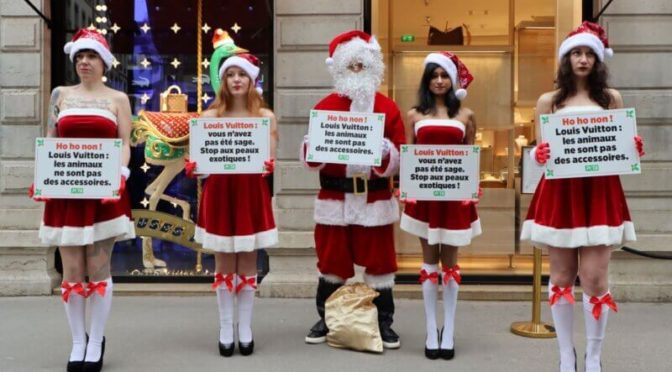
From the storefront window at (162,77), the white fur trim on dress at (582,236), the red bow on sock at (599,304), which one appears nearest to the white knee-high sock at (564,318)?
the red bow on sock at (599,304)

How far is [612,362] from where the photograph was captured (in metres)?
4.87

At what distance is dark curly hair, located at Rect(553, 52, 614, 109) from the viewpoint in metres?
4.18

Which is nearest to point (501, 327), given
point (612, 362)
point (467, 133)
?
point (612, 362)

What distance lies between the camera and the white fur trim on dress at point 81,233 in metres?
4.45

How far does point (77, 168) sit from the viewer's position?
446 centimetres

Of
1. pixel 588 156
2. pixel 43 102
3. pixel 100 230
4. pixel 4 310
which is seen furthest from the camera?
pixel 43 102

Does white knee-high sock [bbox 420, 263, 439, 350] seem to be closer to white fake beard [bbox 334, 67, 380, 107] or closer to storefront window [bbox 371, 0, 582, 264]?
white fake beard [bbox 334, 67, 380, 107]

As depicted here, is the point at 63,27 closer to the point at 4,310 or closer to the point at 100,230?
the point at 4,310

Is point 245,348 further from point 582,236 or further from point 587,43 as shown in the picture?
point 587,43

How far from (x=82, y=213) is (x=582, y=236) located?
3.24 meters

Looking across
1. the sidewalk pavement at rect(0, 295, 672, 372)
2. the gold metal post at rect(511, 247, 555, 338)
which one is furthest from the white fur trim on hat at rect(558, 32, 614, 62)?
the sidewalk pavement at rect(0, 295, 672, 372)

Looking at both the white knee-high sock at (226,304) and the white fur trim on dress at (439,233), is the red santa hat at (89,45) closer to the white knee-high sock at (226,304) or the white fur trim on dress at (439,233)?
the white knee-high sock at (226,304)

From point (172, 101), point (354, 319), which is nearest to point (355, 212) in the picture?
point (354, 319)

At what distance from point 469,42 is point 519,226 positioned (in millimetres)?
2288
